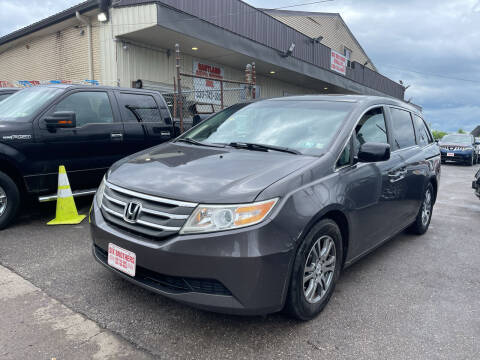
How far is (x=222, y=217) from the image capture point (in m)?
2.16

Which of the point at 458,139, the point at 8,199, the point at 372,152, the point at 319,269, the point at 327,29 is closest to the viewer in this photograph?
the point at 319,269

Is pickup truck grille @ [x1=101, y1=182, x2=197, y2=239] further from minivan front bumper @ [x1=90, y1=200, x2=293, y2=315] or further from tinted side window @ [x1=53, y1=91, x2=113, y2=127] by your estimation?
tinted side window @ [x1=53, y1=91, x2=113, y2=127]

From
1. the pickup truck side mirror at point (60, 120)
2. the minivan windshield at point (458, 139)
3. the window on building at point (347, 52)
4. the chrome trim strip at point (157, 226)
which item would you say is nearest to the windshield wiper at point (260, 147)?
the chrome trim strip at point (157, 226)

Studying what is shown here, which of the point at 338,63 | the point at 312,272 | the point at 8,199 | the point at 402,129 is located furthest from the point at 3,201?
the point at 338,63

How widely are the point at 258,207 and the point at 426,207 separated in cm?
364

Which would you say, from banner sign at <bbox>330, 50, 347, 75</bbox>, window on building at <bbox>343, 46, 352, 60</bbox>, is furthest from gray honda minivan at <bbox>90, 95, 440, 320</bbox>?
window on building at <bbox>343, 46, 352, 60</bbox>

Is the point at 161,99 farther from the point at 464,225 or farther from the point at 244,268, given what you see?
the point at 464,225

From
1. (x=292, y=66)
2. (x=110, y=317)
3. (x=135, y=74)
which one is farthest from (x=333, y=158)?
(x=292, y=66)

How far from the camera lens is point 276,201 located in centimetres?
223

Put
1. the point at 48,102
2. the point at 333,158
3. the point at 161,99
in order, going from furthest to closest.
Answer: the point at 161,99 → the point at 48,102 → the point at 333,158

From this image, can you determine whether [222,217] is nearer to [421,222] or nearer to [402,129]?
[402,129]

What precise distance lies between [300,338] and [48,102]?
4121mm

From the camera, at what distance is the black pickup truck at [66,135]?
4324mm

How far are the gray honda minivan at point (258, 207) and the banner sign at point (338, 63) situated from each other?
16.1m
